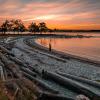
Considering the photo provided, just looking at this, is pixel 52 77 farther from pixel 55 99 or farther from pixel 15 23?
pixel 15 23

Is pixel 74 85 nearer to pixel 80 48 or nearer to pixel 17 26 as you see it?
pixel 80 48

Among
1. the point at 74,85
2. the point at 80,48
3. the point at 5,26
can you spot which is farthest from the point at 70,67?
the point at 5,26

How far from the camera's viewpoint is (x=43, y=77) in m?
15.6

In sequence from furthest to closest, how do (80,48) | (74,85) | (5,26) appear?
(5,26) → (80,48) → (74,85)

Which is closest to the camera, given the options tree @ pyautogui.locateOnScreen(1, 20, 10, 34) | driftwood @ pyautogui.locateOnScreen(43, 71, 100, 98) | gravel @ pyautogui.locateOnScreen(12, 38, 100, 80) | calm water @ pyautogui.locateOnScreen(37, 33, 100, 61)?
driftwood @ pyautogui.locateOnScreen(43, 71, 100, 98)

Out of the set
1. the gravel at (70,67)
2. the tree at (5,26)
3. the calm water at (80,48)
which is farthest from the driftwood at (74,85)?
the tree at (5,26)

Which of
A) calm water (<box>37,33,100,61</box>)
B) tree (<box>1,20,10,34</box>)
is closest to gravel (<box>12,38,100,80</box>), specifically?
calm water (<box>37,33,100,61</box>)

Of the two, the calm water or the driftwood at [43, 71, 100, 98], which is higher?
the driftwood at [43, 71, 100, 98]

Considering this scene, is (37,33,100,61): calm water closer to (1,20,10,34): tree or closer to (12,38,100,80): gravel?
(12,38,100,80): gravel

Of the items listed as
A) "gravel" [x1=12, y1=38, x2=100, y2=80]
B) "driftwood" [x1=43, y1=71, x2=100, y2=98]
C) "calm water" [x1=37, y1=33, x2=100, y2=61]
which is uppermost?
"driftwood" [x1=43, y1=71, x2=100, y2=98]

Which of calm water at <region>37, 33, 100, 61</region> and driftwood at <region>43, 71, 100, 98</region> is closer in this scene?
driftwood at <region>43, 71, 100, 98</region>

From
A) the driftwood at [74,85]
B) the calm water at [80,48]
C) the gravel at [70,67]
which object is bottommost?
the calm water at [80,48]

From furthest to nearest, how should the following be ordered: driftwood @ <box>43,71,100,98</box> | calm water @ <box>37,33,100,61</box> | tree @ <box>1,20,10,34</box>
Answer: tree @ <box>1,20,10,34</box>, calm water @ <box>37,33,100,61</box>, driftwood @ <box>43,71,100,98</box>

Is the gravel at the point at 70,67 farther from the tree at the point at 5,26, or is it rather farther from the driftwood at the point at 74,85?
the tree at the point at 5,26
